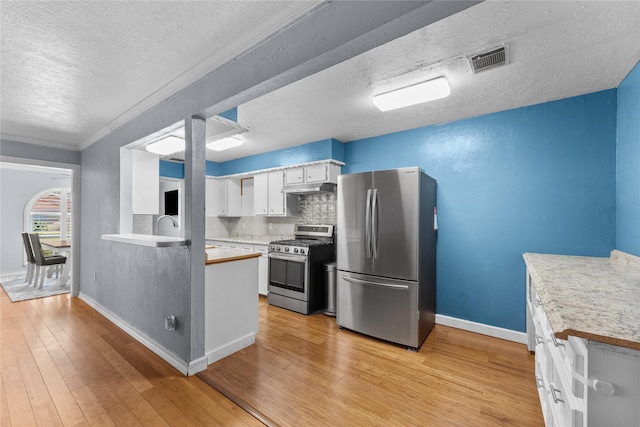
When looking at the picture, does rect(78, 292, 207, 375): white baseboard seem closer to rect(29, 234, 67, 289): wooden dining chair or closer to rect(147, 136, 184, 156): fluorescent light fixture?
rect(147, 136, 184, 156): fluorescent light fixture

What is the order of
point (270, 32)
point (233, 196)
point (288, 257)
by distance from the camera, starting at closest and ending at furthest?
→ 1. point (270, 32)
2. point (288, 257)
3. point (233, 196)

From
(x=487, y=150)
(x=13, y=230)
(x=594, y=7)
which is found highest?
(x=594, y=7)

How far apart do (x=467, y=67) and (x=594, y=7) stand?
726mm

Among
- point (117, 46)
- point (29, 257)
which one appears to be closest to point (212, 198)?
point (29, 257)

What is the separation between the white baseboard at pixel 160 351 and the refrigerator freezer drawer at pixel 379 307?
1562mm

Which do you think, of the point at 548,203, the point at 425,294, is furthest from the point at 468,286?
the point at 548,203

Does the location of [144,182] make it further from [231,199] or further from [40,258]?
[40,258]

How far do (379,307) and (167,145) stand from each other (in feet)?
9.50

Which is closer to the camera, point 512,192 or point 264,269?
point 512,192

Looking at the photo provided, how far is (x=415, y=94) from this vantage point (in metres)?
2.44

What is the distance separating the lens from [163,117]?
8.43ft

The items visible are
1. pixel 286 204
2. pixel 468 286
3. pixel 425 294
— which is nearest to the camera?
pixel 425 294

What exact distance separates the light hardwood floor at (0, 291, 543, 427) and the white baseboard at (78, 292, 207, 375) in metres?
0.05

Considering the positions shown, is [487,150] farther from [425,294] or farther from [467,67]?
[425,294]
